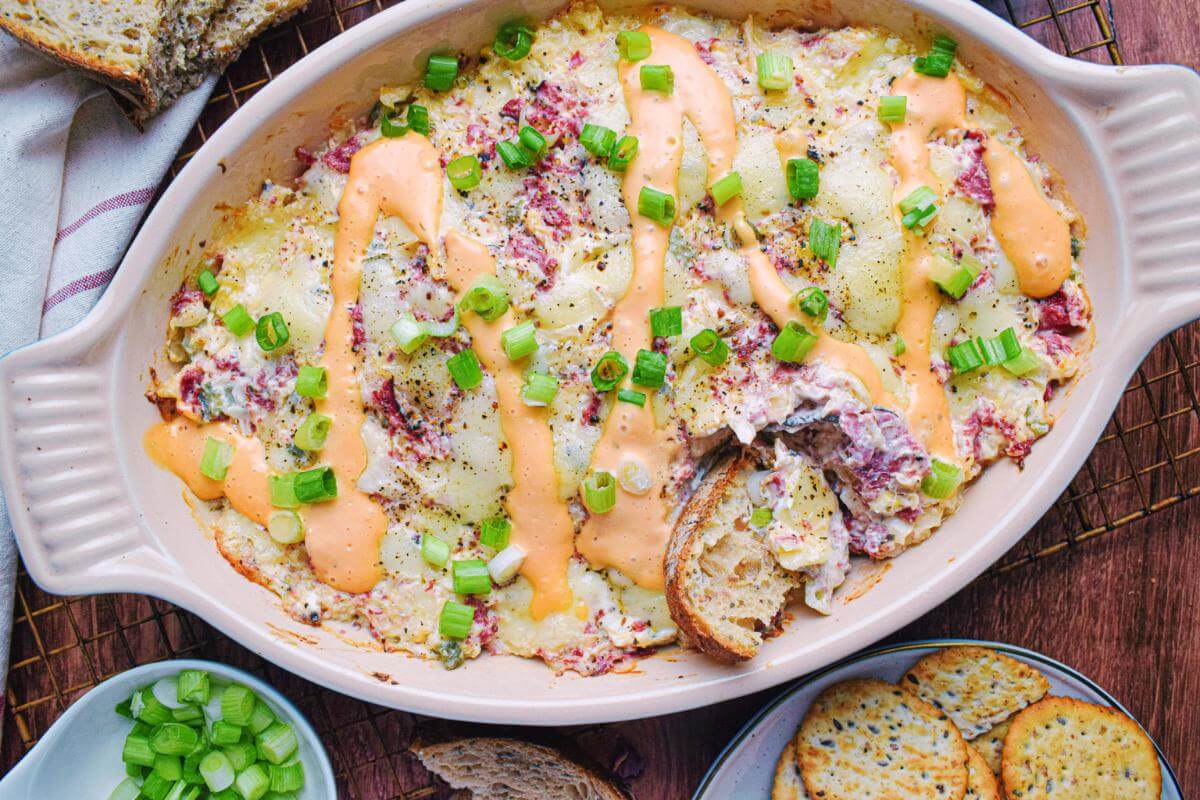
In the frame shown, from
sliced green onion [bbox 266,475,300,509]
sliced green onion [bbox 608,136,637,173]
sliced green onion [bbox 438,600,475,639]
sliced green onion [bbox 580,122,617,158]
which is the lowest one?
sliced green onion [bbox 438,600,475,639]

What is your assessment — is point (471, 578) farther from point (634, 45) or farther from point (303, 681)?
point (634, 45)

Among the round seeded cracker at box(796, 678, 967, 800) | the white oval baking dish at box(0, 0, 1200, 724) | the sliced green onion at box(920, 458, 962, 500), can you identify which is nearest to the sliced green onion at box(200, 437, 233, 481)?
the white oval baking dish at box(0, 0, 1200, 724)

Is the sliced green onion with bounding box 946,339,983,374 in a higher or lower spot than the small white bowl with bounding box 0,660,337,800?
higher

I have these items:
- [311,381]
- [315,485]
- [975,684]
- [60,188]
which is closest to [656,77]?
[311,381]

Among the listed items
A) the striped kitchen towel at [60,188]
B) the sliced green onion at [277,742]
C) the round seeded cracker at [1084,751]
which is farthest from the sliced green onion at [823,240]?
the sliced green onion at [277,742]

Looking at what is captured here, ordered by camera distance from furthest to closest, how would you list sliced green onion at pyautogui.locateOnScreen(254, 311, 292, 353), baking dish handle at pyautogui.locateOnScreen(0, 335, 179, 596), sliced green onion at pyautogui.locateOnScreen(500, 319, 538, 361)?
1. sliced green onion at pyautogui.locateOnScreen(254, 311, 292, 353)
2. sliced green onion at pyautogui.locateOnScreen(500, 319, 538, 361)
3. baking dish handle at pyautogui.locateOnScreen(0, 335, 179, 596)

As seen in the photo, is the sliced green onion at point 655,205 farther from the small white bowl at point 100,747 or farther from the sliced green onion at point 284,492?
the small white bowl at point 100,747

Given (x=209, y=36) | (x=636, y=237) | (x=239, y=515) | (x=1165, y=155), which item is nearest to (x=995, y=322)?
(x=1165, y=155)

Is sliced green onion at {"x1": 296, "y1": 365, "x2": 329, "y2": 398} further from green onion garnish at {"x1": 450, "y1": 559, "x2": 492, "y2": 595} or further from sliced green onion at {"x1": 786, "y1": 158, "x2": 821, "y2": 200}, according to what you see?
sliced green onion at {"x1": 786, "y1": 158, "x2": 821, "y2": 200}
